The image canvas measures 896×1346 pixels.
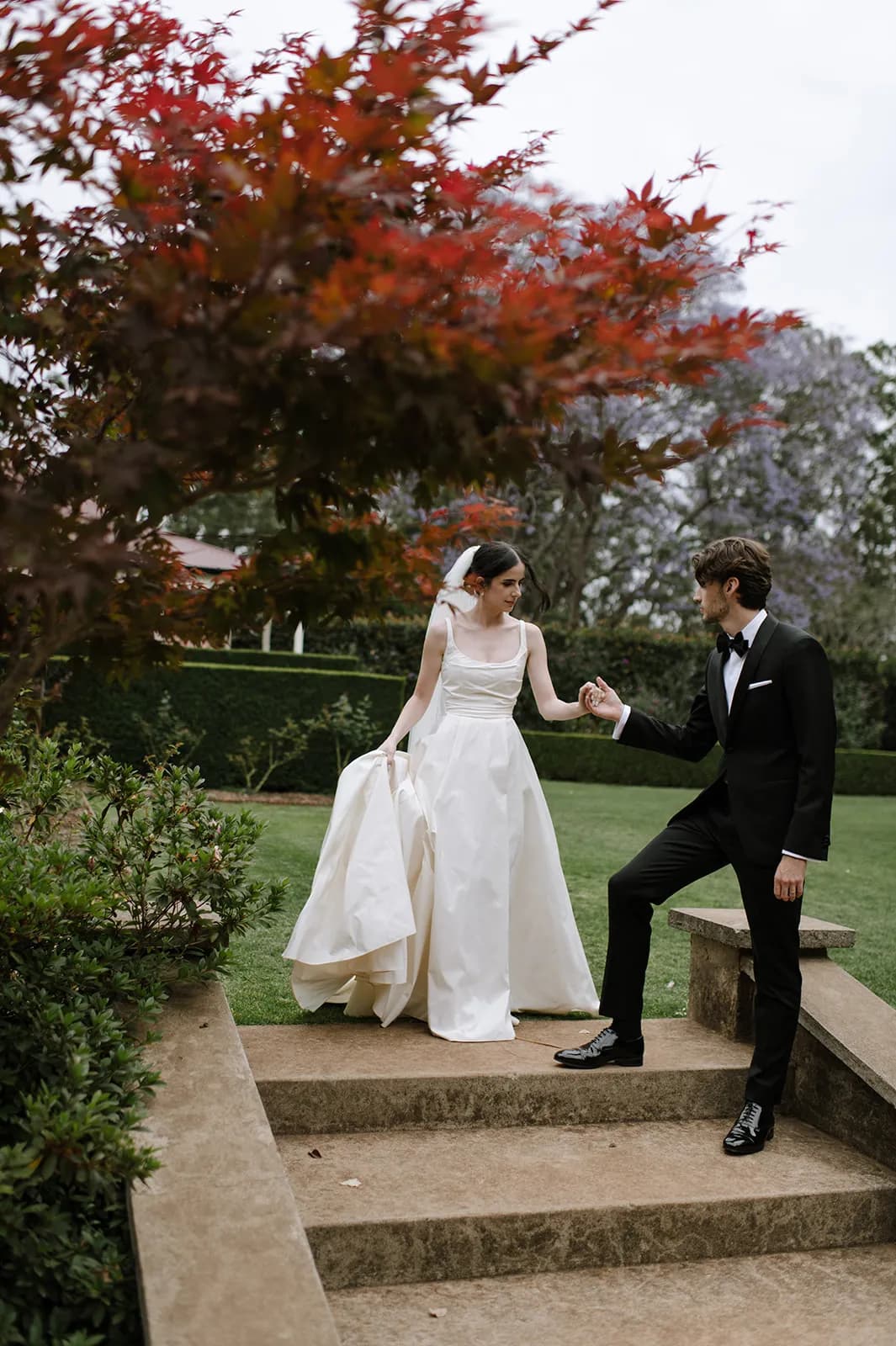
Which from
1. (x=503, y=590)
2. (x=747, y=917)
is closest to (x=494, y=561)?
(x=503, y=590)

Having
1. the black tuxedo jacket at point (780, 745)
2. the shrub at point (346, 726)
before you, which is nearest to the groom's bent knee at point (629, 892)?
the black tuxedo jacket at point (780, 745)

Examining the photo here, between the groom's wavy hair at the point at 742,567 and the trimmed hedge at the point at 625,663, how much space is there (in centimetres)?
1402

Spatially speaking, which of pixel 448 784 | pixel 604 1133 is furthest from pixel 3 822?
pixel 604 1133

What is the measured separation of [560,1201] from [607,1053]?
2.76ft

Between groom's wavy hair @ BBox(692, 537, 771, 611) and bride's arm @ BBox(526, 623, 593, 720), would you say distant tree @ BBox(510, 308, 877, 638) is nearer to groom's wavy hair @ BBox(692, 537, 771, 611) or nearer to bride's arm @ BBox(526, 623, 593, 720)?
bride's arm @ BBox(526, 623, 593, 720)

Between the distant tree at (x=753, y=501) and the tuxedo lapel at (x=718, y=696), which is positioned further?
the distant tree at (x=753, y=501)

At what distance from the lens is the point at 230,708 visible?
42.0 ft

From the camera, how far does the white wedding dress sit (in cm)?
459

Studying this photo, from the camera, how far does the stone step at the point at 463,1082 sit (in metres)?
3.89

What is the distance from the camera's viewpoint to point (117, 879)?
3.83m

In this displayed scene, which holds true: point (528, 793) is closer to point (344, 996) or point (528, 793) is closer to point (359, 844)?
point (359, 844)

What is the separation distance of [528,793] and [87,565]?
3210mm

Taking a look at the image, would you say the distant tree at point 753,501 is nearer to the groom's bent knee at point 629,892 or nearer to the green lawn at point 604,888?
the green lawn at point 604,888

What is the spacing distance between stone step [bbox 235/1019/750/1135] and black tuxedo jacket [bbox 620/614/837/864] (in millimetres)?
923
